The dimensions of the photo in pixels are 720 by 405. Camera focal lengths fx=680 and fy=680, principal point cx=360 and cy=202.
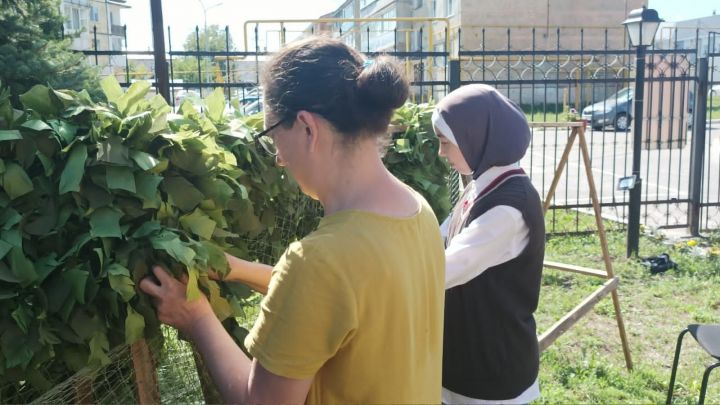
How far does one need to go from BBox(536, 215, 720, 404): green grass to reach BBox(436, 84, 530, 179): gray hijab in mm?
2043

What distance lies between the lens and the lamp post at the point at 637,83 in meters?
5.88

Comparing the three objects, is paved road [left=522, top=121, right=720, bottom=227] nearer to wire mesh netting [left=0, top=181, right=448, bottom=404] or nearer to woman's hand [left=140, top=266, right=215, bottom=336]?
wire mesh netting [left=0, top=181, right=448, bottom=404]

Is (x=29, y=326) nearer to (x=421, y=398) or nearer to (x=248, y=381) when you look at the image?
(x=248, y=381)

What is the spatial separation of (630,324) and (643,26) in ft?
8.85

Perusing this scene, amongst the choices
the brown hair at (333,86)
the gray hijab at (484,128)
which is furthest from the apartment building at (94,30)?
the brown hair at (333,86)

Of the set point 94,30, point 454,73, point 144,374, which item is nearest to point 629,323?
point 454,73

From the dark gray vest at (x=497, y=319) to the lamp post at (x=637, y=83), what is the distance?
419 centimetres

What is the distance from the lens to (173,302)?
1.35 metres

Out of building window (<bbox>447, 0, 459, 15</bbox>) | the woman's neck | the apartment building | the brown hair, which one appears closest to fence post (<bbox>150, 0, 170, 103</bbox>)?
the apartment building

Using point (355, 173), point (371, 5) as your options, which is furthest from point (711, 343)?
point (371, 5)

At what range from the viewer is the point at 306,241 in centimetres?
106

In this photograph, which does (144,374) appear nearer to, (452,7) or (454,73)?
(454,73)

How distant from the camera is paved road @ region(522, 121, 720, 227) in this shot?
7.34 meters

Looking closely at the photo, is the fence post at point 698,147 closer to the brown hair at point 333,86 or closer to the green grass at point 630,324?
the green grass at point 630,324
